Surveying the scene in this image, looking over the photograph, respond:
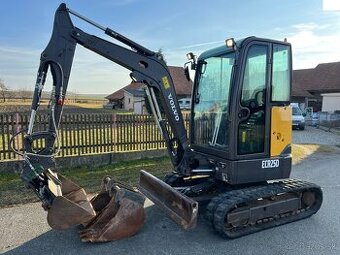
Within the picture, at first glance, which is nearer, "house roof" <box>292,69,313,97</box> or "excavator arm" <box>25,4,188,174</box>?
"excavator arm" <box>25,4,188,174</box>

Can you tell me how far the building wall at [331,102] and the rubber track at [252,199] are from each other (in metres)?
27.7

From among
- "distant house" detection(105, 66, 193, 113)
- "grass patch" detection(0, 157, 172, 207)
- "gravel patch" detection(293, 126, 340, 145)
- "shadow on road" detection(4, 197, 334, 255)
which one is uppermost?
"distant house" detection(105, 66, 193, 113)

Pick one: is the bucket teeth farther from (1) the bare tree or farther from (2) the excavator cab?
(1) the bare tree

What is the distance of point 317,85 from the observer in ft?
118

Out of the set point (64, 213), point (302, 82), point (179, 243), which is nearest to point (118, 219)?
point (64, 213)

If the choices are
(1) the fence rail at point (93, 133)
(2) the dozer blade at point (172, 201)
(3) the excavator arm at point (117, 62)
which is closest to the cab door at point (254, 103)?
(3) the excavator arm at point (117, 62)

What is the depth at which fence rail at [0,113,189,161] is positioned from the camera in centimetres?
786

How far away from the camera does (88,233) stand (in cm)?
411

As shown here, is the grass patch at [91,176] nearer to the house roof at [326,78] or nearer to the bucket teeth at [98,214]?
the bucket teeth at [98,214]

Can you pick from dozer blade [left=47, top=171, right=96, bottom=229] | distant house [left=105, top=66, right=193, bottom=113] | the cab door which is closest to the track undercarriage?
the cab door

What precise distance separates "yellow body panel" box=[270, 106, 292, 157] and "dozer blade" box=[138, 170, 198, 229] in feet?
5.35

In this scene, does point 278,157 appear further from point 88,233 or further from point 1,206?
point 1,206

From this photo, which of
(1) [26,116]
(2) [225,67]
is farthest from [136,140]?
(2) [225,67]

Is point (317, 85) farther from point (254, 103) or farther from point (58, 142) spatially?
point (58, 142)
